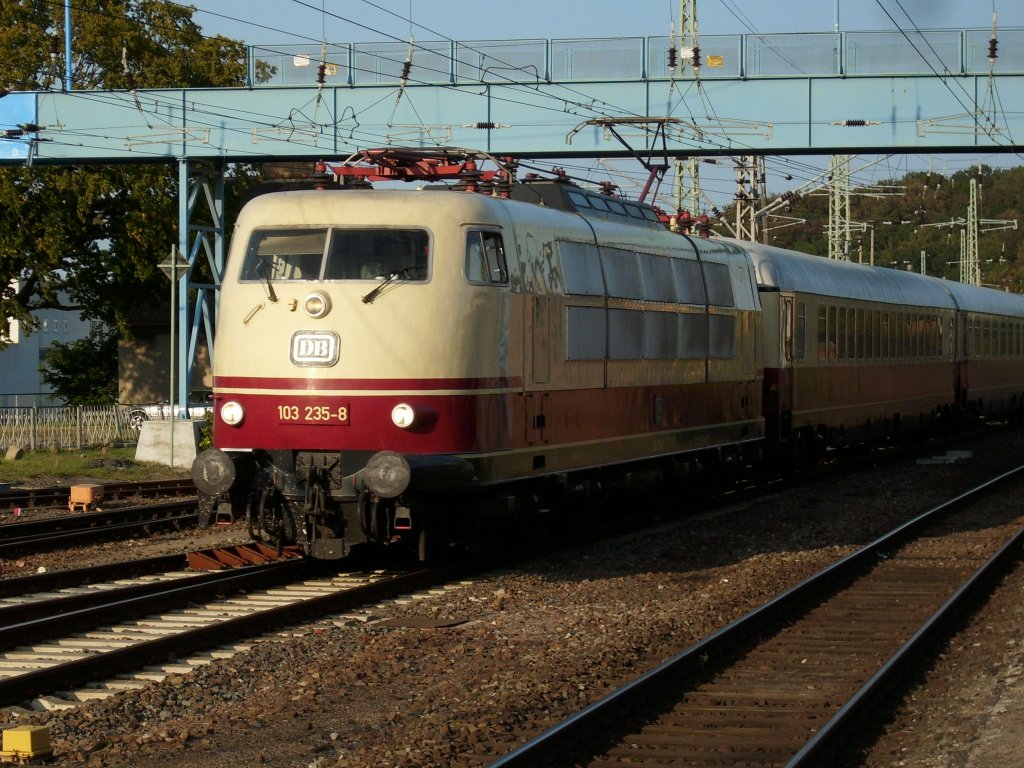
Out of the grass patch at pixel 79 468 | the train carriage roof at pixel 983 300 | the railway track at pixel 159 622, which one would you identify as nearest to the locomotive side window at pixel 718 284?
the railway track at pixel 159 622

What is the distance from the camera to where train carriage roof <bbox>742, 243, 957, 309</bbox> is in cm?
2247

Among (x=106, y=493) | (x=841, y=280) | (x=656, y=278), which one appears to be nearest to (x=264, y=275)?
(x=656, y=278)

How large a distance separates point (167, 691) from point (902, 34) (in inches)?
867

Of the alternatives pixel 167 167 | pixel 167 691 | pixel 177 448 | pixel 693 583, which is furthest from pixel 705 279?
pixel 167 167

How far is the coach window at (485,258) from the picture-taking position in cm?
1251

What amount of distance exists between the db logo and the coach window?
128 centimetres

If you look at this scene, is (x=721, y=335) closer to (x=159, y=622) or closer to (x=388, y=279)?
(x=388, y=279)

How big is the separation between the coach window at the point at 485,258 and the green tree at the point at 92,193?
87.1 ft

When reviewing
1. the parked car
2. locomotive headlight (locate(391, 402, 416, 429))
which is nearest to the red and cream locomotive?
locomotive headlight (locate(391, 402, 416, 429))

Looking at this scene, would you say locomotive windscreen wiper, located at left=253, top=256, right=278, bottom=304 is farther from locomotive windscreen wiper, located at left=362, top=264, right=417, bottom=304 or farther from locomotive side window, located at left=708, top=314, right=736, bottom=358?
locomotive side window, located at left=708, top=314, right=736, bottom=358

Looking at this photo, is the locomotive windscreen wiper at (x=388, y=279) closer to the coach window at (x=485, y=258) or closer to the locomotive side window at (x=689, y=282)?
the coach window at (x=485, y=258)

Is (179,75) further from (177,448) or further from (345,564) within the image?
(345,564)

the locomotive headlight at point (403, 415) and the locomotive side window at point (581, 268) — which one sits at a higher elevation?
the locomotive side window at point (581, 268)

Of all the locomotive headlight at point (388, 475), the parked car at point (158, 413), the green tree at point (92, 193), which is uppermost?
the green tree at point (92, 193)
